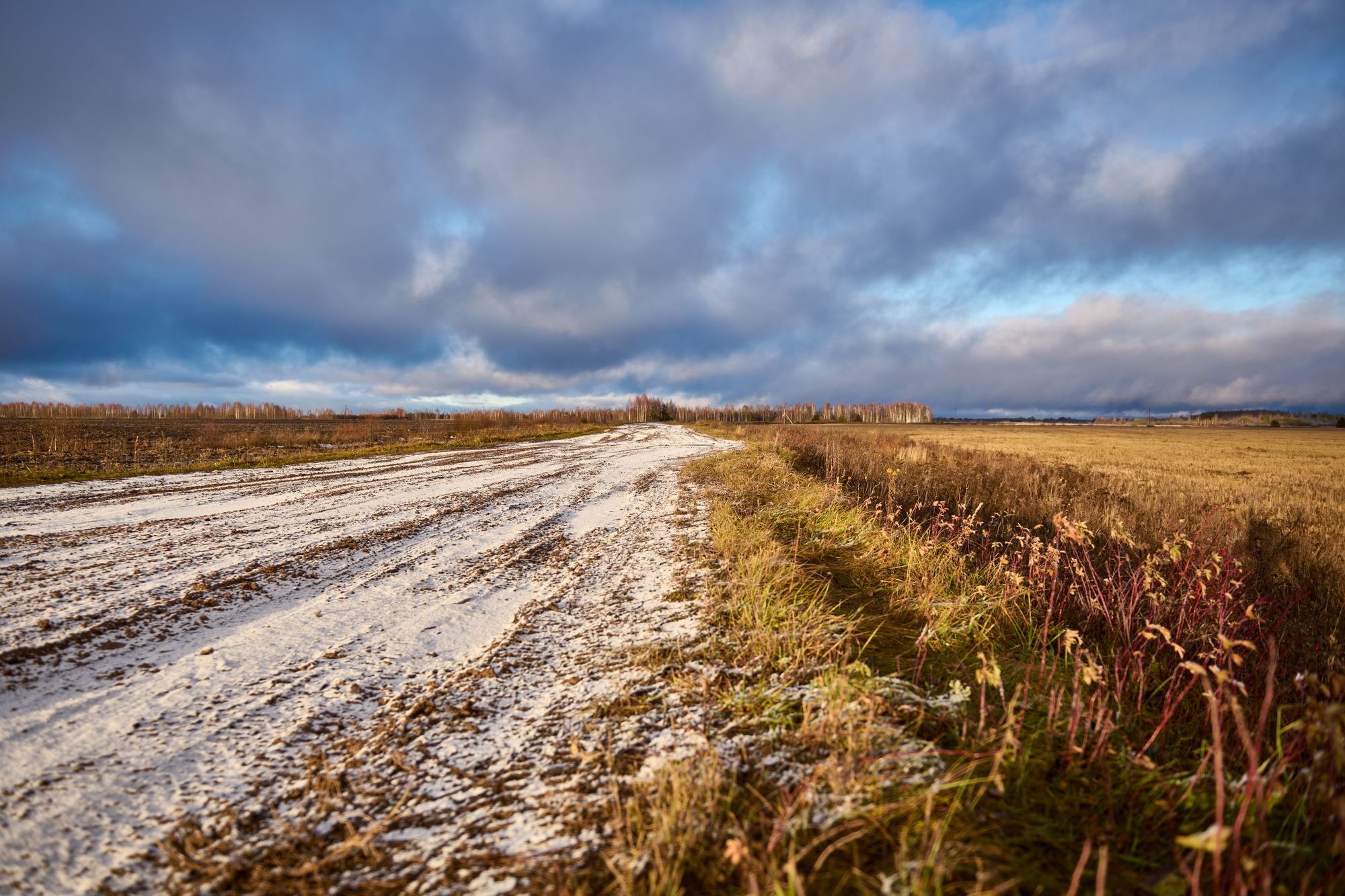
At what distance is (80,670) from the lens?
338 cm

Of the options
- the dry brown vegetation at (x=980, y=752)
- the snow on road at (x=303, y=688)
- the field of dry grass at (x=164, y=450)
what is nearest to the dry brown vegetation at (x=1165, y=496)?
the dry brown vegetation at (x=980, y=752)

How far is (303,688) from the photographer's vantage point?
3.27 metres

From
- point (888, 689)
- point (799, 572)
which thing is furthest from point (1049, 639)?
point (888, 689)

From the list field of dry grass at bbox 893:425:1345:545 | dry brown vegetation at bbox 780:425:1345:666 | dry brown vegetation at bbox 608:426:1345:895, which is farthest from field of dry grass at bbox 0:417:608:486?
field of dry grass at bbox 893:425:1345:545

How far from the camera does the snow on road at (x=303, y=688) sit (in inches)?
83.3

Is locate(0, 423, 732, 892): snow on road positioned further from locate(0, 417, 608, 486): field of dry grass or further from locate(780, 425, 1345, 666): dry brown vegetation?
locate(0, 417, 608, 486): field of dry grass

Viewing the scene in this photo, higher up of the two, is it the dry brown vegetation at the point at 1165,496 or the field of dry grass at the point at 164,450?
the field of dry grass at the point at 164,450

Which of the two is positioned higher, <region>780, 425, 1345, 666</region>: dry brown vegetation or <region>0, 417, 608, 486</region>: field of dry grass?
<region>0, 417, 608, 486</region>: field of dry grass

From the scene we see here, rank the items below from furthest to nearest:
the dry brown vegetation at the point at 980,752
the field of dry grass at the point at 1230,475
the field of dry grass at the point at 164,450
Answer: the field of dry grass at the point at 164,450 → the field of dry grass at the point at 1230,475 → the dry brown vegetation at the point at 980,752

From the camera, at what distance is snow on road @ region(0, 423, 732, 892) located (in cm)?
212

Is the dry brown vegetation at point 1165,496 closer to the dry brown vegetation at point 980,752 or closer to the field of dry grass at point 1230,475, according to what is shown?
the field of dry grass at point 1230,475

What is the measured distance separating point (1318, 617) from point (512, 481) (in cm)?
1362

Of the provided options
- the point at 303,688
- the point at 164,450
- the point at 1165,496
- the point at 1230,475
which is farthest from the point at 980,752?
the point at 164,450

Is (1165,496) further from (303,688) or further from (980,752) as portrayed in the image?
(303,688)
